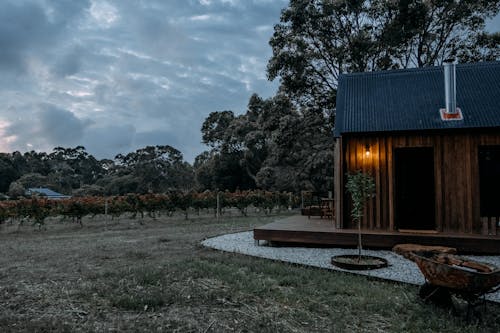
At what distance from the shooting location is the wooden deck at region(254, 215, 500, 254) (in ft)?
19.7

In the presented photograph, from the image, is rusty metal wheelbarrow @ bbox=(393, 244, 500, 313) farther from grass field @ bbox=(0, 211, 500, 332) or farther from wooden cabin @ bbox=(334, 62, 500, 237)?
wooden cabin @ bbox=(334, 62, 500, 237)

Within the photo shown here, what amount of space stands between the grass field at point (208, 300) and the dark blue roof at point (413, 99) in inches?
138

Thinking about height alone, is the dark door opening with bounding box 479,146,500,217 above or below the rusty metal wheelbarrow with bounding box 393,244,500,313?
above

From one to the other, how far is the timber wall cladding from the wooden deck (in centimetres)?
36

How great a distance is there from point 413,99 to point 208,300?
20.2ft

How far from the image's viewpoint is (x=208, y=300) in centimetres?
376

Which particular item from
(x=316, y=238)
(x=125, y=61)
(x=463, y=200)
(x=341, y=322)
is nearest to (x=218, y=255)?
(x=316, y=238)

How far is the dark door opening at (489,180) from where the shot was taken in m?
6.66

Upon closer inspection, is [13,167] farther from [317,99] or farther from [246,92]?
[317,99]

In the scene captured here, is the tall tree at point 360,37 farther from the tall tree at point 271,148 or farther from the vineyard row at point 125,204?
the vineyard row at point 125,204

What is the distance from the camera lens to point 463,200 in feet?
21.6

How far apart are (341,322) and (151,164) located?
1442 inches

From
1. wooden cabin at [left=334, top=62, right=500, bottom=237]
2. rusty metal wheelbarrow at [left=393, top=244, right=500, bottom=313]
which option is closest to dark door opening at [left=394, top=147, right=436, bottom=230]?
wooden cabin at [left=334, top=62, right=500, bottom=237]

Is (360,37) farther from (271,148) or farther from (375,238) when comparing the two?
(375,238)
